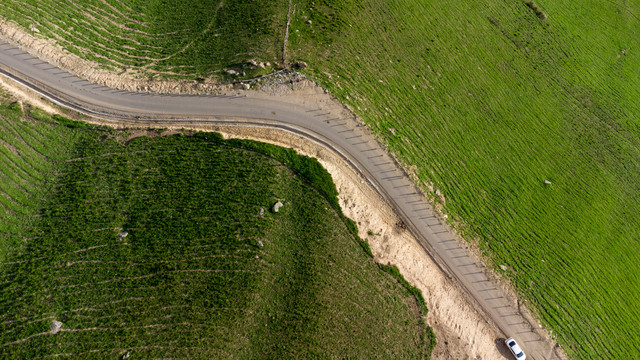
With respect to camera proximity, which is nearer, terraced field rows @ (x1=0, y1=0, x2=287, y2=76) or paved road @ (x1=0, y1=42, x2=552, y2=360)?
paved road @ (x1=0, y1=42, x2=552, y2=360)

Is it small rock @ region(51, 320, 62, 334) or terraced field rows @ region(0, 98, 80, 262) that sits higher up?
terraced field rows @ region(0, 98, 80, 262)

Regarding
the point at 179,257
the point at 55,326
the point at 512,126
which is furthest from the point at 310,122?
the point at 55,326

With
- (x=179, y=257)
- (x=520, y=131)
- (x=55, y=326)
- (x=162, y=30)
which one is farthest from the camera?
(x=520, y=131)

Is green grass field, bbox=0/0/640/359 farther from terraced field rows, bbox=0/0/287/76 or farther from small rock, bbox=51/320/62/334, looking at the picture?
small rock, bbox=51/320/62/334

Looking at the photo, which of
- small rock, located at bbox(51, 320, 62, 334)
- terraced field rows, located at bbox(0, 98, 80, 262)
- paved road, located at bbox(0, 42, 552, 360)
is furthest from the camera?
paved road, located at bbox(0, 42, 552, 360)

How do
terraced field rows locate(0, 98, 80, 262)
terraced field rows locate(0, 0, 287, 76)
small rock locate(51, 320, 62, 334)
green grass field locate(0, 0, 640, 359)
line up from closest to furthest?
small rock locate(51, 320, 62, 334), terraced field rows locate(0, 98, 80, 262), green grass field locate(0, 0, 640, 359), terraced field rows locate(0, 0, 287, 76)

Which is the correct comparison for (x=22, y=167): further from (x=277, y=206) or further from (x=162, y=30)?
(x=277, y=206)

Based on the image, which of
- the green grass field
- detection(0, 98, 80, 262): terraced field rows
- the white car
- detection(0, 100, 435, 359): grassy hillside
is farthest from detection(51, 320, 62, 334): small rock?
the white car
